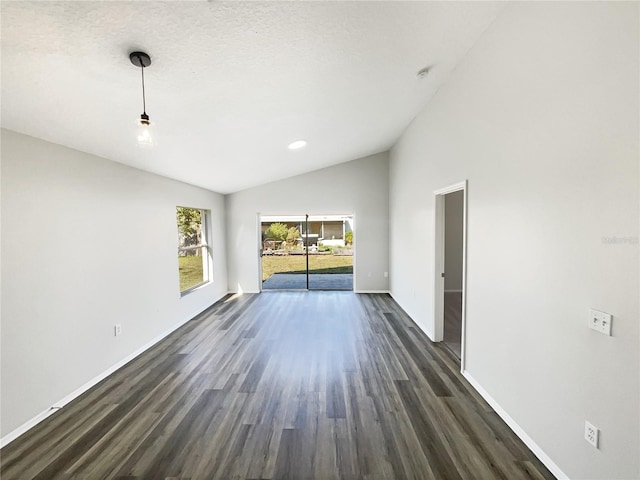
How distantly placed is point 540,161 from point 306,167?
436 cm

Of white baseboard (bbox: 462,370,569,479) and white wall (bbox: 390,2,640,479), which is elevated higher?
white wall (bbox: 390,2,640,479)

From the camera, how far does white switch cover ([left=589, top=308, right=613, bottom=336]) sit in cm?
131

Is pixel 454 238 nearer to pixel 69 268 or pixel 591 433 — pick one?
pixel 591 433

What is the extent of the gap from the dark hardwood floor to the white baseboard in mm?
45

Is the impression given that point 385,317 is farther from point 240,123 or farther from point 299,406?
point 240,123

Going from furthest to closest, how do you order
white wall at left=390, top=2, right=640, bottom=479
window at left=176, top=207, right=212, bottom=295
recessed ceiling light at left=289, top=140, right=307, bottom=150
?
window at left=176, top=207, right=212, bottom=295 → recessed ceiling light at left=289, top=140, right=307, bottom=150 → white wall at left=390, top=2, right=640, bottom=479

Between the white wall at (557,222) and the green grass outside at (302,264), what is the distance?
6.20 metres

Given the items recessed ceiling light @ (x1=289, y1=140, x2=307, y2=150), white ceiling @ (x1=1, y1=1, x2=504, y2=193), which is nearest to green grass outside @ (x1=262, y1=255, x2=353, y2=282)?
recessed ceiling light @ (x1=289, y1=140, x2=307, y2=150)

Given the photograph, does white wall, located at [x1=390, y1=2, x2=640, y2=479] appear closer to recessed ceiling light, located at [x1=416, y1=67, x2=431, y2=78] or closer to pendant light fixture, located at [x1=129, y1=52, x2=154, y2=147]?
recessed ceiling light, located at [x1=416, y1=67, x2=431, y2=78]

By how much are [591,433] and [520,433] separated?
2.13ft

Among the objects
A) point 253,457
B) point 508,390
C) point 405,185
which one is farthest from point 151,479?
point 405,185

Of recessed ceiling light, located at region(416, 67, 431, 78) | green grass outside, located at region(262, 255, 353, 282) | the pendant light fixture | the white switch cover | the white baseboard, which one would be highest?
recessed ceiling light, located at region(416, 67, 431, 78)

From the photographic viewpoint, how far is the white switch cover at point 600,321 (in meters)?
1.31

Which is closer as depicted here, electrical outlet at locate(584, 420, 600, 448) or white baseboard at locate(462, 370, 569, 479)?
electrical outlet at locate(584, 420, 600, 448)
